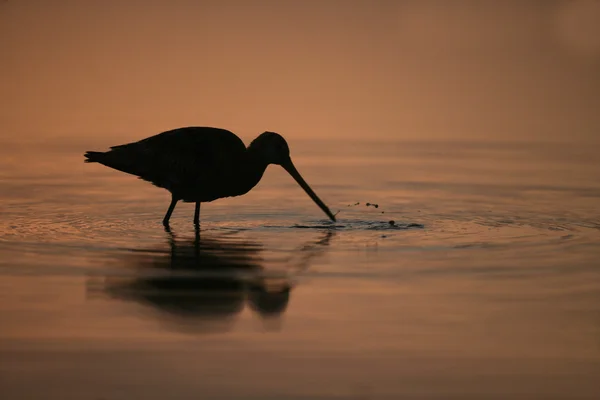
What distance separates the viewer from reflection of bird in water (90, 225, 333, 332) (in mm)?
7500

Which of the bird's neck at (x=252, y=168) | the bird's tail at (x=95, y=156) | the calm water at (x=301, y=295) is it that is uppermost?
the bird's tail at (x=95, y=156)

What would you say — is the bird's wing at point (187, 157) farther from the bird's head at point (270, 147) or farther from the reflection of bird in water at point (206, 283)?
the reflection of bird in water at point (206, 283)

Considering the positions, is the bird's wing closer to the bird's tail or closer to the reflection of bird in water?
the bird's tail

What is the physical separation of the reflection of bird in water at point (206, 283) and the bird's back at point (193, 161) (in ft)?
3.99

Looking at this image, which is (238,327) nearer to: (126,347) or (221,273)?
(126,347)

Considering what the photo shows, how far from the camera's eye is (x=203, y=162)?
12016mm

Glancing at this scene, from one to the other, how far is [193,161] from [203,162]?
103 millimetres

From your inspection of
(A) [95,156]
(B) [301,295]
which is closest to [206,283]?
(B) [301,295]

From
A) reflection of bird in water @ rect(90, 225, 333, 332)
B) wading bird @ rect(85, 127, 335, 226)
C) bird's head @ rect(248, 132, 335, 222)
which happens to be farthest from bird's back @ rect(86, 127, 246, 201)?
reflection of bird in water @ rect(90, 225, 333, 332)

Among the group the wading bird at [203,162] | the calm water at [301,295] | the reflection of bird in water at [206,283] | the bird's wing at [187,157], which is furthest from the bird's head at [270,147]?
the reflection of bird in water at [206,283]

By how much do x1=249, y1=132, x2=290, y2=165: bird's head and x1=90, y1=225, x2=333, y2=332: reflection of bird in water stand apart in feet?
5.29

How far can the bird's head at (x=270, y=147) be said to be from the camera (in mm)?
Answer: 12273

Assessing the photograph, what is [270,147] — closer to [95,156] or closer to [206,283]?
[95,156]

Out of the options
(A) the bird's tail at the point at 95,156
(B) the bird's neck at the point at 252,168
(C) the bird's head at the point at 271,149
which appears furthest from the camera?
(A) the bird's tail at the point at 95,156
